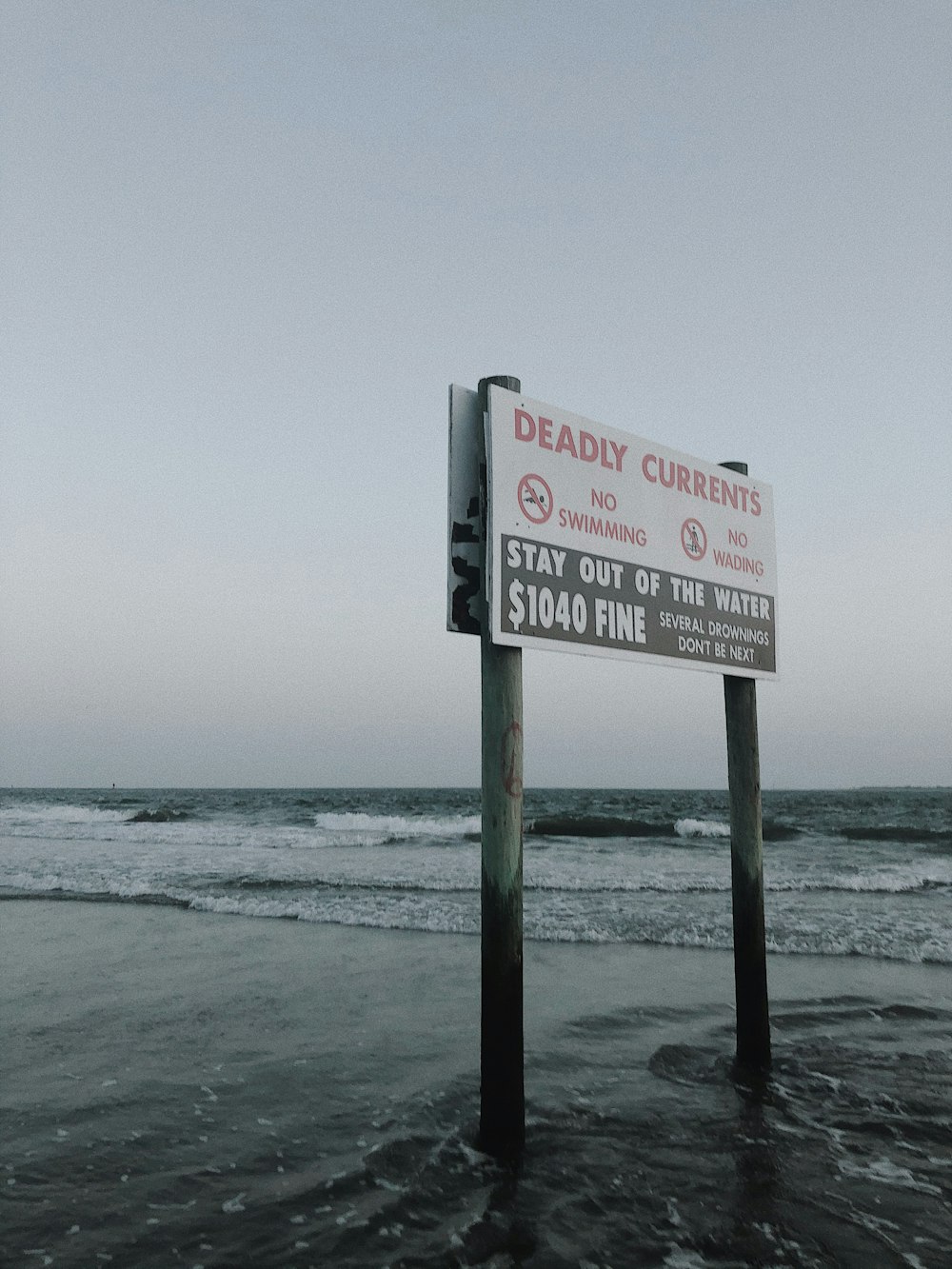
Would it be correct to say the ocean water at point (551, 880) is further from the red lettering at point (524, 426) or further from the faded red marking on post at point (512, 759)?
the red lettering at point (524, 426)

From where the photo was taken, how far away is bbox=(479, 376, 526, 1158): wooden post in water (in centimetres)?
458

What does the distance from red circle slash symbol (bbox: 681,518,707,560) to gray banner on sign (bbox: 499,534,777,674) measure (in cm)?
22

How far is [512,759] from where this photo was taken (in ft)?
15.3

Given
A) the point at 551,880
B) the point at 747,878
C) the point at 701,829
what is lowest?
the point at 701,829

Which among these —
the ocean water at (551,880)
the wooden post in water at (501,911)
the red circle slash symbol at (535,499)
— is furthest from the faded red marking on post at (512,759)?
the ocean water at (551,880)

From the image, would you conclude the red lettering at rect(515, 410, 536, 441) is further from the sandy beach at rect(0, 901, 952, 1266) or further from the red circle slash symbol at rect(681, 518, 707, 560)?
the sandy beach at rect(0, 901, 952, 1266)

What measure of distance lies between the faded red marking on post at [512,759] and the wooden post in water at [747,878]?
91.4 inches

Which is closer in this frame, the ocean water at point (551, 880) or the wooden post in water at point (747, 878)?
the wooden post in water at point (747, 878)

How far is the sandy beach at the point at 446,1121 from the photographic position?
3859 mm

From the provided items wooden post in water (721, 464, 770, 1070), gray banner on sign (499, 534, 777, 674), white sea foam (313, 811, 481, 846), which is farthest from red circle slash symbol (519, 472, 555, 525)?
white sea foam (313, 811, 481, 846)

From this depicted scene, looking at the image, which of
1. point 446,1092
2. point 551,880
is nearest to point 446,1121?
point 446,1092

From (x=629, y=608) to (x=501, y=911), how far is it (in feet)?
6.67

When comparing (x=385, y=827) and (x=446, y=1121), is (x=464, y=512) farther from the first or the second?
(x=385, y=827)

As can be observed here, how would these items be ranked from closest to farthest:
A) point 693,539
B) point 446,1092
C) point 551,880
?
point 446,1092 → point 693,539 → point 551,880
